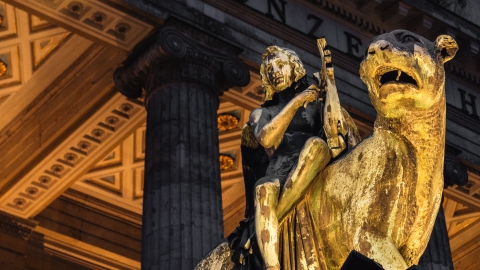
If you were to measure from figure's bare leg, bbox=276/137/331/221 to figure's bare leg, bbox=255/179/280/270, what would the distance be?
0.04 m

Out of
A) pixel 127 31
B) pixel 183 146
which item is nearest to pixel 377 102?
pixel 183 146

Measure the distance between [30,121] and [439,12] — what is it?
23.2ft

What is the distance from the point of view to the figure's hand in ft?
17.4

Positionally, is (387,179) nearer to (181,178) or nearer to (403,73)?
(403,73)

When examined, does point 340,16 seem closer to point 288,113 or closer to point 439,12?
point 439,12

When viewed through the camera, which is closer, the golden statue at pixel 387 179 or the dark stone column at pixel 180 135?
the golden statue at pixel 387 179

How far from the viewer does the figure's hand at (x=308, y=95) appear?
529 centimetres

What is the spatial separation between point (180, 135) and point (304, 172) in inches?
473

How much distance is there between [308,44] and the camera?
65.5 ft

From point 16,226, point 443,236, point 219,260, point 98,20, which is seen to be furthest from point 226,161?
point 219,260

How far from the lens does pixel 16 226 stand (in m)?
23.3

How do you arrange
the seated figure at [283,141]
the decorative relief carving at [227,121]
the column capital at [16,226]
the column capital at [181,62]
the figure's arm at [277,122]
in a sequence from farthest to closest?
the column capital at [16,226], the decorative relief carving at [227,121], the column capital at [181,62], the figure's arm at [277,122], the seated figure at [283,141]

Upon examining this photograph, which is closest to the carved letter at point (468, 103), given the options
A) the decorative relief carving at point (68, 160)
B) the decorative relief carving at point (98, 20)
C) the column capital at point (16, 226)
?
the decorative relief carving at point (68, 160)

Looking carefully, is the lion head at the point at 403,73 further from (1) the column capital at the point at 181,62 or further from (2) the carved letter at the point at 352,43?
(2) the carved letter at the point at 352,43
